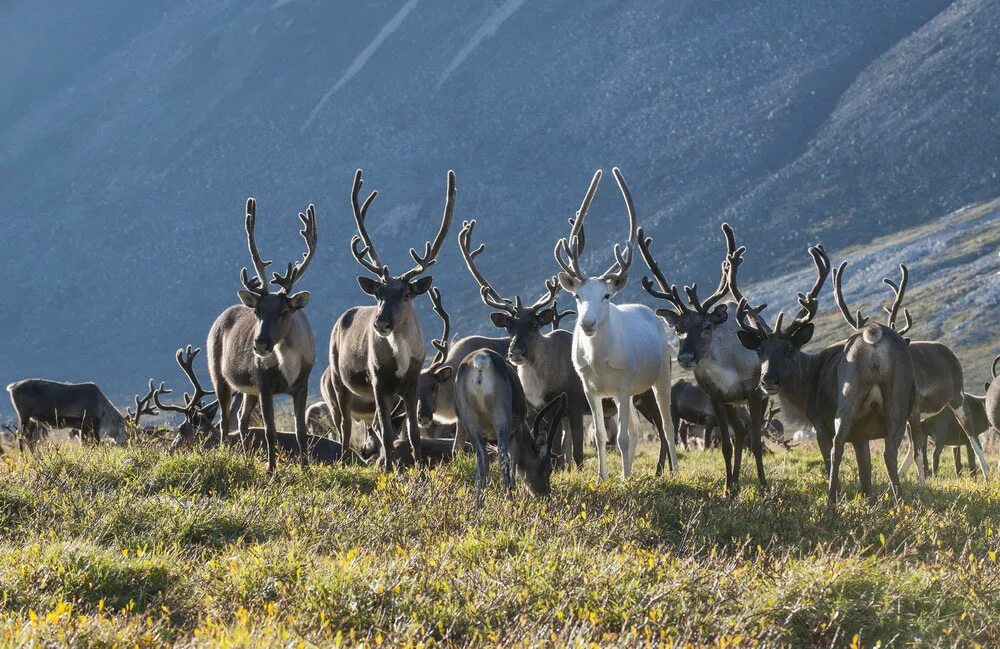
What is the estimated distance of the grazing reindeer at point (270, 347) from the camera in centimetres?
1291

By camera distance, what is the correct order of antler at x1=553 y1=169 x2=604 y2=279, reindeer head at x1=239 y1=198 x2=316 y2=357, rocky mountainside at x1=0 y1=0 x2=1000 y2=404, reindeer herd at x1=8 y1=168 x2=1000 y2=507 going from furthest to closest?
1. rocky mountainside at x1=0 y1=0 x2=1000 y2=404
2. antler at x1=553 y1=169 x2=604 y2=279
3. reindeer head at x1=239 y1=198 x2=316 y2=357
4. reindeer herd at x1=8 y1=168 x2=1000 y2=507

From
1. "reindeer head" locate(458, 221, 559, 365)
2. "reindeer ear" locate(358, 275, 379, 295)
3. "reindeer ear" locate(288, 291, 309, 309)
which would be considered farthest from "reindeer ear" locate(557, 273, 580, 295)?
"reindeer ear" locate(288, 291, 309, 309)

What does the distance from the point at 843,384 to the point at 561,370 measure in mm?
4751

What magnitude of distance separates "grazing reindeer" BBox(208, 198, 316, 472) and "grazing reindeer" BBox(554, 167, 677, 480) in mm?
2931

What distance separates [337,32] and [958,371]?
17030 cm

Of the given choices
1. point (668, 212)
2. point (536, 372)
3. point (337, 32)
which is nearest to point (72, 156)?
point (337, 32)

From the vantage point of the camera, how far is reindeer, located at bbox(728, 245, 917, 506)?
11.8 meters

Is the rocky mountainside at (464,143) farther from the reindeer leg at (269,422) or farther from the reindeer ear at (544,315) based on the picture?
the reindeer leg at (269,422)

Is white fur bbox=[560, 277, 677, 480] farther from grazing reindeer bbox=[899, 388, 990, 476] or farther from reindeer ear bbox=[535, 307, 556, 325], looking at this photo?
grazing reindeer bbox=[899, 388, 990, 476]

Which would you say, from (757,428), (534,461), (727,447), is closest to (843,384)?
(727,447)

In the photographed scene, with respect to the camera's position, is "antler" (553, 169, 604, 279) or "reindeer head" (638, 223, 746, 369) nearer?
"reindeer head" (638, 223, 746, 369)

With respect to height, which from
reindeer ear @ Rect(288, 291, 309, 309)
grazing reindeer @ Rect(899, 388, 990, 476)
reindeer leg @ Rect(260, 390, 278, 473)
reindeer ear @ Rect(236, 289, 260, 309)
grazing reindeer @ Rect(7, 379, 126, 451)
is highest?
reindeer ear @ Rect(236, 289, 260, 309)

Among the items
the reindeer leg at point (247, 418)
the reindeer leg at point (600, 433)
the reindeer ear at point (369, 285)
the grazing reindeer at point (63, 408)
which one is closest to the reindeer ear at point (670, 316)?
the reindeer leg at point (600, 433)

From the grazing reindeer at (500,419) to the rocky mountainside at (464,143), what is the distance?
9136 cm
